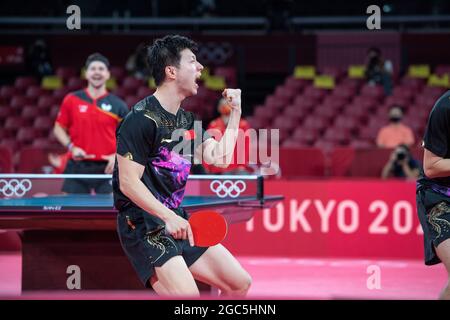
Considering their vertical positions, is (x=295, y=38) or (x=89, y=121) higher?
(x=295, y=38)

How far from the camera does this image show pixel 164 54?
4.01 metres

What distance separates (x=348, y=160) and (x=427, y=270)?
214cm

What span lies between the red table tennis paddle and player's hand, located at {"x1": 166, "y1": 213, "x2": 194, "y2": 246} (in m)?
0.03

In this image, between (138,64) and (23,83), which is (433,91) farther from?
(23,83)

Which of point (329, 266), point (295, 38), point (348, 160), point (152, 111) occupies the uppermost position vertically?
point (295, 38)

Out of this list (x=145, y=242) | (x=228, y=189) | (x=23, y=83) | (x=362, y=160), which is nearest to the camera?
(x=145, y=242)

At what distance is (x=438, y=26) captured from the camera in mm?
15188

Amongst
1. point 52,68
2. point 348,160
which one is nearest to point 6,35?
point 52,68

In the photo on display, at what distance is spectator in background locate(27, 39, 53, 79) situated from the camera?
1420 cm

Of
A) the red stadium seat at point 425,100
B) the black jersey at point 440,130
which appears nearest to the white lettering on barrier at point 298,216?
the red stadium seat at point 425,100

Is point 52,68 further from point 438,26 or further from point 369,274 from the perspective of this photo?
point 369,274

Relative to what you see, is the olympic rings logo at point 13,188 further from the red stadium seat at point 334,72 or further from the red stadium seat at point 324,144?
the red stadium seat at point 334,72

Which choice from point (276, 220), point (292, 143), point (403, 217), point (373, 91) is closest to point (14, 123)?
point (292, 143)

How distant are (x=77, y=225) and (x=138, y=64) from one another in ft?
28.3
